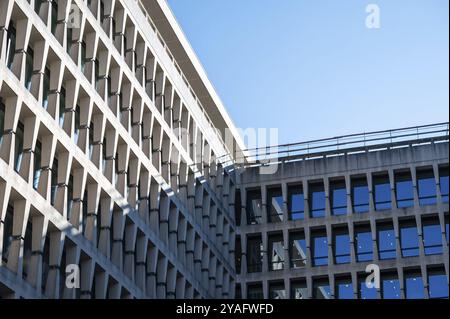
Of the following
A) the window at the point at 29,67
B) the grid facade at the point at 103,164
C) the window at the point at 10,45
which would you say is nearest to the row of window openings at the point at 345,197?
the grid facade at the point at 103,164

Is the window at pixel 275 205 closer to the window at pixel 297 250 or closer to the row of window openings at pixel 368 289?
the window at pixel 297 250

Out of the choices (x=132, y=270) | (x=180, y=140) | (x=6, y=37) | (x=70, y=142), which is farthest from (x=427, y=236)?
(x=6, y=37)

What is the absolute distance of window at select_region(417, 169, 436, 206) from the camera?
72312 millimetres

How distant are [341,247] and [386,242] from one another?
3269 mm

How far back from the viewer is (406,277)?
70.8 metres

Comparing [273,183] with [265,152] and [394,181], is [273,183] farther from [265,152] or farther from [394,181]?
[394,181]

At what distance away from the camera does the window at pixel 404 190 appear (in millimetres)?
72750

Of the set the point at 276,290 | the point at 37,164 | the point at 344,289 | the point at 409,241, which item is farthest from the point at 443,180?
the point at 37,164

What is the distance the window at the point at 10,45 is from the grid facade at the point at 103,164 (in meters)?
0.06

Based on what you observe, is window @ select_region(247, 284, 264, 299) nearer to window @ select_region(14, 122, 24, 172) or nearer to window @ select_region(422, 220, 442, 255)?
window @ select_region(422, 220, 442, 255)

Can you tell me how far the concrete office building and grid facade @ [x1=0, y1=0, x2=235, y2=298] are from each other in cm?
9

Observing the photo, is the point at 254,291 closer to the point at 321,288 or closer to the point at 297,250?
the point at 297,250
